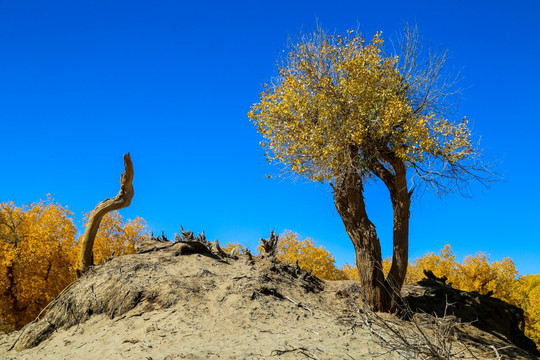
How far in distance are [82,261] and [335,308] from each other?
9.03 m

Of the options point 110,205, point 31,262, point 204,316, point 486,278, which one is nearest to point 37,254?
point 31,262

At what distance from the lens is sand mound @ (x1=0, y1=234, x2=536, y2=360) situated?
9109 mm

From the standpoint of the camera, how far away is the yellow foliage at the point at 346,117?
→ 13633 mm

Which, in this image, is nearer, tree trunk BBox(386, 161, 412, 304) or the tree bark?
tree trunk BBox(386, 161, 412, 304)

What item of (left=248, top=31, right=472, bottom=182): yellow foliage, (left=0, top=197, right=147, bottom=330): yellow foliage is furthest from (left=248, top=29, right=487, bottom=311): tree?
(left=0, top=197, right=147, bottom=330): yellow foliage

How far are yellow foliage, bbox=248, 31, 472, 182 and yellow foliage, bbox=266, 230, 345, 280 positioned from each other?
74.2 ft

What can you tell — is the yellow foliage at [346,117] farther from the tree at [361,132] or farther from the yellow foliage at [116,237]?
the yellow foliage at [116,237]

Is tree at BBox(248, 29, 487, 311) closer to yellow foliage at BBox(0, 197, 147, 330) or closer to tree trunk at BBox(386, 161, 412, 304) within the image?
tree trunk at BBox(386, 161, 412, 304)

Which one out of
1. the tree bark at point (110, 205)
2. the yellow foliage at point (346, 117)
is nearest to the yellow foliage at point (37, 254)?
the tree bark at point (110, 205)

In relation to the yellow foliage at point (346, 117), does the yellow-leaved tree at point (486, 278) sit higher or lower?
higher

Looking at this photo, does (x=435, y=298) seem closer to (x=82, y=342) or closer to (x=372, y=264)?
(x=372, y=264)

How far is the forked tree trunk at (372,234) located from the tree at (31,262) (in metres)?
19.9

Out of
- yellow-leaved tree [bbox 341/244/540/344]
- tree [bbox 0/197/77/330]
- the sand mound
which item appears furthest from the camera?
yellow-leaved tree [bbox 341/244/540/344]

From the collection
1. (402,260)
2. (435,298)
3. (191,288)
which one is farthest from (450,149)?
(191,288)
